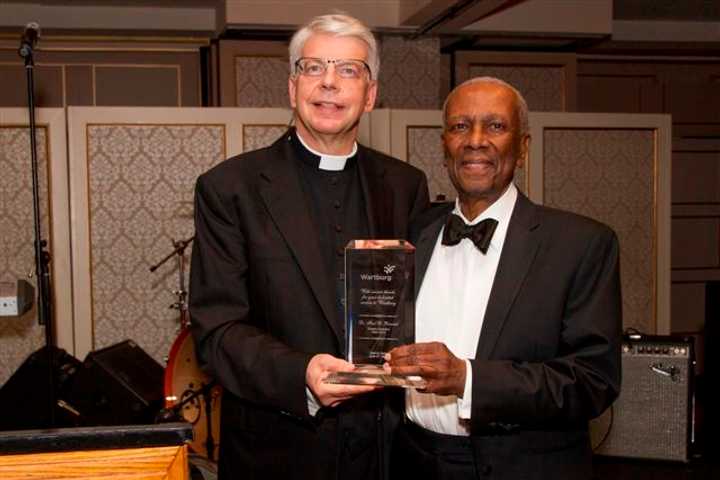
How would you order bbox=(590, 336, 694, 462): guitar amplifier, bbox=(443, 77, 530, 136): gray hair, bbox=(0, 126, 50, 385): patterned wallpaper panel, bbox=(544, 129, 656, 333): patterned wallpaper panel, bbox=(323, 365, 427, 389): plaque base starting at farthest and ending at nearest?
bbox=(544, 129, 656, 333): patterned wallpaper panel, bbox=(0, 126, 50, 385): patterned wallpaper panel, bbox=(590, 336, 694, 462): guitar amplifier, bbox=(443, 77, 530, 136): gray hair, bbox=(323, 365, 427, 389): plaque base

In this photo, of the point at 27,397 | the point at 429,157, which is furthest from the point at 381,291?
the point at 429,157

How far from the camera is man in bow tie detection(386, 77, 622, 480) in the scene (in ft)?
5.38

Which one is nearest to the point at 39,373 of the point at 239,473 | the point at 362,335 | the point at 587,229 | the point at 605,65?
the point at 239,473

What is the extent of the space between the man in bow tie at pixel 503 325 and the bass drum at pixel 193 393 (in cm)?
268

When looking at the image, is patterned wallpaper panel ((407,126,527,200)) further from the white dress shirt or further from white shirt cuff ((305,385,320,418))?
white shirt cuff ((305,385,320,418))

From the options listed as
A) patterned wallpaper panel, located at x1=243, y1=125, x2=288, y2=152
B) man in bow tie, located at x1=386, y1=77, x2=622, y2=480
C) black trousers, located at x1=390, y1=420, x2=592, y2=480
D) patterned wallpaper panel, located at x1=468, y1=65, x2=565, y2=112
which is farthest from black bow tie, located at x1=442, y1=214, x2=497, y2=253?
patterned wallpaper panel, located at x1=468, y1=65, x2=565, y2=112

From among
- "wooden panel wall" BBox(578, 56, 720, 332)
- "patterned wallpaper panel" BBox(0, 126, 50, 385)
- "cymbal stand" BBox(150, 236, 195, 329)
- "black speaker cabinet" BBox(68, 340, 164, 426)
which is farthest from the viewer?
"wooden panel wall" BBox(578, 56, 720, 332)

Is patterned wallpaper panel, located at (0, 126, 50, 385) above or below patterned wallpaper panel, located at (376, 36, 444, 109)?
below

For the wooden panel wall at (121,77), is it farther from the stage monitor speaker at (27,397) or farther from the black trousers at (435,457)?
the black trousers at (435,457)

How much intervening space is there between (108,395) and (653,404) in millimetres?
2813

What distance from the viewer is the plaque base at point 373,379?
5.22ft

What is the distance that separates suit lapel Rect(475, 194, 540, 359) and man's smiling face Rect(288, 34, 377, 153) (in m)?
0.43

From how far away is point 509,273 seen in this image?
173 cm

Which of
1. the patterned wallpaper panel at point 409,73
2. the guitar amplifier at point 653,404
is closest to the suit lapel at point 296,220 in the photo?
the guitar amplifier at point 653,404
